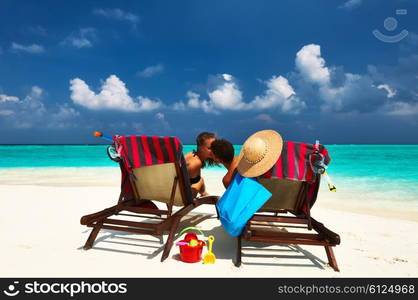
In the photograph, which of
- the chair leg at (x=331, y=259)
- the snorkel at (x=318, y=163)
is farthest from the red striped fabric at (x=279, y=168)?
the chair leg at (x=331, y=259)

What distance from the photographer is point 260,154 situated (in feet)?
10.1

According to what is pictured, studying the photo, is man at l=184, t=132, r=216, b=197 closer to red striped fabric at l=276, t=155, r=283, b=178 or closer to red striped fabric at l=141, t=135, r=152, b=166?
red striped fabric at l=141, t=135, r=152, b=166

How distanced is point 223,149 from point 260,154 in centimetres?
64

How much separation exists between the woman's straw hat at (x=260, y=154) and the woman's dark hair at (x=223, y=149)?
1.34 feet

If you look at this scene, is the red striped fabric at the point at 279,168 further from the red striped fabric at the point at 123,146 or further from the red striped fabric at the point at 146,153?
the red striped fabric at the point at 123,146

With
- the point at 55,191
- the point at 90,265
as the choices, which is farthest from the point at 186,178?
the point at 55,191

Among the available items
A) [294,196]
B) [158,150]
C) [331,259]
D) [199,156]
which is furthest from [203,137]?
[331,259]

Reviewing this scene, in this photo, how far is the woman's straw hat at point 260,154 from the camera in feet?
9.84

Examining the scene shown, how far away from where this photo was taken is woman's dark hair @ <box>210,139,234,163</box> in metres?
3.62

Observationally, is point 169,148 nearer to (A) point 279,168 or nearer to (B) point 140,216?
(B) point 140,216

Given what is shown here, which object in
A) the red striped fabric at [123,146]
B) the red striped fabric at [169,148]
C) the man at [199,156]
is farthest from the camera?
the man at [199,156]

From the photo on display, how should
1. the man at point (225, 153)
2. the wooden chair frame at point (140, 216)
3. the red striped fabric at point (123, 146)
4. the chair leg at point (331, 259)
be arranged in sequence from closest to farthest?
1. the chair leg at point (331, 259)
2. the wooden chair frame at point (140, 216)
3. the red striped fabric at point (123, 146)
4. the man at point (225, 153)

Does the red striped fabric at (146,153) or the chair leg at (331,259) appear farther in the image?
the red striped fabric at (146,153)

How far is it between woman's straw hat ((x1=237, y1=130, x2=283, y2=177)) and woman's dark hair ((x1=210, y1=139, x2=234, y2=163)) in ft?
1.34
